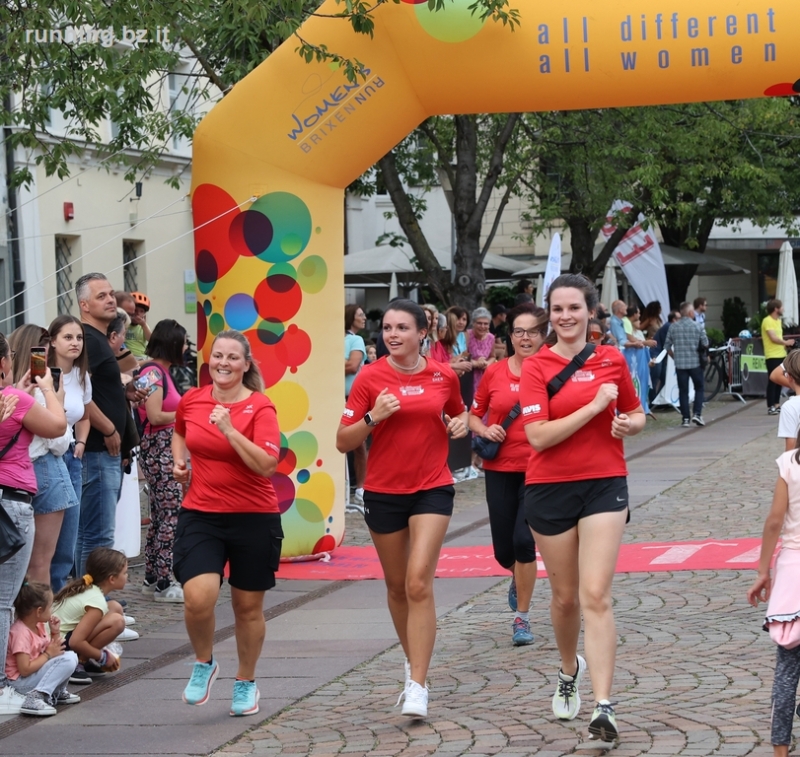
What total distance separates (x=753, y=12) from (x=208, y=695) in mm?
5627

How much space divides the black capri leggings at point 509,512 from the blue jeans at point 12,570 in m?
2.50

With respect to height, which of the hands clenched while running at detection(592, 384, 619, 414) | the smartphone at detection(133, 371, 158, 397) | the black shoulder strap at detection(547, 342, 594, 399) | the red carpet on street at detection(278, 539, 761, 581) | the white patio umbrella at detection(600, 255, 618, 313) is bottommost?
the red carpet on street at detection(278, 539, 761, 581)

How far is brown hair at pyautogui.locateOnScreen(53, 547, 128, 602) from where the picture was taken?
7.07 meters

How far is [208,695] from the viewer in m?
6.19

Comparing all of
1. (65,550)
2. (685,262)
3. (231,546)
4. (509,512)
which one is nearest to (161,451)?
(65,550)

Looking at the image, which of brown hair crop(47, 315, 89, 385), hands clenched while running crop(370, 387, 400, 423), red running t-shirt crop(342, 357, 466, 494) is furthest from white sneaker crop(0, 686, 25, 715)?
hands clenched while running crop(370, 387, 400, 423)

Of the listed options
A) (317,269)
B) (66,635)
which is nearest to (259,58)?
→ (317,269)

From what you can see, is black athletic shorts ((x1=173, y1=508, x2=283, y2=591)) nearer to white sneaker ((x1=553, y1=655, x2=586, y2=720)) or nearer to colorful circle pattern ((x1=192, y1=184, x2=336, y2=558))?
white sneaker ((x1=553, y1=655, x2=586, y2=720))

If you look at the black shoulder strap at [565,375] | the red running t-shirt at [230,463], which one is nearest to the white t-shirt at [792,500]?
the black shoulder strap at [565,375]

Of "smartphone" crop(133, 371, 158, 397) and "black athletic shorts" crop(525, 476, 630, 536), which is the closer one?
"black athletic shorts" crop(525, 476, 630, 536)

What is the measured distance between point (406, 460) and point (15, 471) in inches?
73.4

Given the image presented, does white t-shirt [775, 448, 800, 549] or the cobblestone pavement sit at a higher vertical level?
white t-shirt [775, 448, 800, 549]

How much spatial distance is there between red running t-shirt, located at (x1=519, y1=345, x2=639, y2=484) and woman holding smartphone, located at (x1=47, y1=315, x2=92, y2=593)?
2.79 meters

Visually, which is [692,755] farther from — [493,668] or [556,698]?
[493,668]
